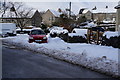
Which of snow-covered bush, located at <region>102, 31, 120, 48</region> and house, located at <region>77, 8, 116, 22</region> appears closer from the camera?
snow-covered bush, located at <region>102, 31, 120, 48</region>

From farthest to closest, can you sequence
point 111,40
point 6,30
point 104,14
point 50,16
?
1. point 104,14
2. point 50,16
3. point 6,30
4. point 111,40

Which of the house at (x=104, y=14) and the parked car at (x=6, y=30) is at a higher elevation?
the house at (x=104, y=14)

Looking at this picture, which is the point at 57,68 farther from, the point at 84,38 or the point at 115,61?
the point at 84,38

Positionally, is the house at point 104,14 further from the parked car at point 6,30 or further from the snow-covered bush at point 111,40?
the snow-covered bush at point 111,40

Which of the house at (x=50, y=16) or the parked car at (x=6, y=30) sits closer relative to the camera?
the parked car at (x=6, y=30)

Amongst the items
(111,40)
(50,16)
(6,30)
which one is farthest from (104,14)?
(111,40)

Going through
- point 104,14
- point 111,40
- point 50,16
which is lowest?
point 111,40

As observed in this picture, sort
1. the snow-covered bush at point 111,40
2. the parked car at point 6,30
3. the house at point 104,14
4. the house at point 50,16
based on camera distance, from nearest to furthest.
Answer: the snow-covered bush at point 111,40 → the parked car at point 6,30 → the house at point 50,16 → the house at point 104,14

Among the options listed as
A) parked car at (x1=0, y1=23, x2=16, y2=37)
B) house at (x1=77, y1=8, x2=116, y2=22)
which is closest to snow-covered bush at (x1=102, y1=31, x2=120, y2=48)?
parked car at (x1=0, y1=23, x2=16, y2=37)

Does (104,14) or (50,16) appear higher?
(104,14)

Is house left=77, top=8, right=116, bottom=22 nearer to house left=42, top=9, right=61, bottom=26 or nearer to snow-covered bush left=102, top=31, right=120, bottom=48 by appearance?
house left=42, top=9, right=61, bottom=26

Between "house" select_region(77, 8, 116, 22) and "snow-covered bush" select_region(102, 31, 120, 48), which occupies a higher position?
"house" select_region(77, 8, 116, 22)

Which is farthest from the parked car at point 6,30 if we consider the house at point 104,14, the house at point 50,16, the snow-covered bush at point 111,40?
the house at point 104,14

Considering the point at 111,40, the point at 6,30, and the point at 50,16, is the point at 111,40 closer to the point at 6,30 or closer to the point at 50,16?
the point at 6,30
